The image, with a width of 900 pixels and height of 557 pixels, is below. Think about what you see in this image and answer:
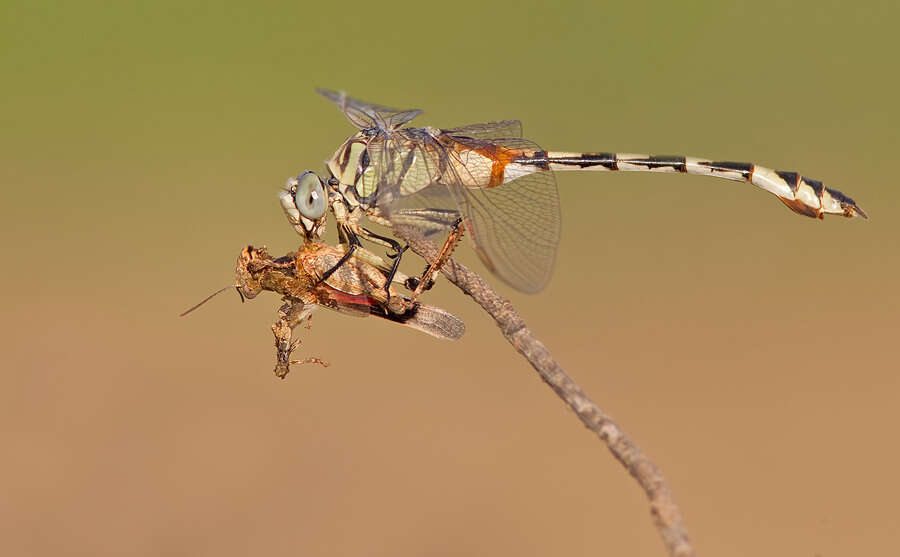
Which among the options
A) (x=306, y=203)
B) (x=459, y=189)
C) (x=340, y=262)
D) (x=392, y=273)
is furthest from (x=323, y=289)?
(x=459, y=189)

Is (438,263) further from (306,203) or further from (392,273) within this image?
(306,203)

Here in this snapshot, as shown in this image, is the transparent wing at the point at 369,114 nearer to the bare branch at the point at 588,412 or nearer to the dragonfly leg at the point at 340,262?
the dragonfly leg at the point at 340,262

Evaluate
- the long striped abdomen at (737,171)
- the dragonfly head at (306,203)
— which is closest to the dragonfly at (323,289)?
the dragonfly head at (306,203)

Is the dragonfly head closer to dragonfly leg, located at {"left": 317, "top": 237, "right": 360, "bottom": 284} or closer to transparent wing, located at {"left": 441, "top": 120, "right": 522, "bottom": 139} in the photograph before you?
dragonfly leg, located at {"left": 317, "top": 237, "right": 360, "bottom": 284}

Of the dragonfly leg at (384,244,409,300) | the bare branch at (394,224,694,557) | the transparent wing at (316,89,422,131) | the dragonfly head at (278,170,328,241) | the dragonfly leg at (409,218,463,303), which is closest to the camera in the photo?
the bare branch at (394,224,694,557)

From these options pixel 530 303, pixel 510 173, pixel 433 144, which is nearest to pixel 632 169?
pixel 510 173

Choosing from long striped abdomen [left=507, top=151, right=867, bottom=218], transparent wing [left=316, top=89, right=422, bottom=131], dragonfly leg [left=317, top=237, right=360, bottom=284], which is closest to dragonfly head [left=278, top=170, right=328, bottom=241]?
dragonfly leg [left=317, top=237, right=360, bottom=284]
